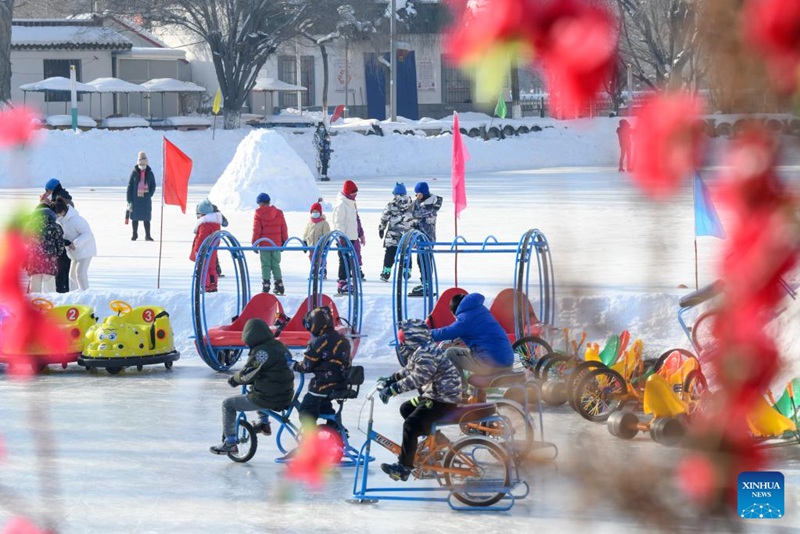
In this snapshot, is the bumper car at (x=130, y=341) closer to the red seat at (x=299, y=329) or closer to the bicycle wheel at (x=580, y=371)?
the red seat at (x=299, y=329)

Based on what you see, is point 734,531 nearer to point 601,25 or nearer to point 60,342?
point 601,25

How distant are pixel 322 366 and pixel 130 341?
413cm

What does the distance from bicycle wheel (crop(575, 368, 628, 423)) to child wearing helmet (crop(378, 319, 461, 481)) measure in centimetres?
198

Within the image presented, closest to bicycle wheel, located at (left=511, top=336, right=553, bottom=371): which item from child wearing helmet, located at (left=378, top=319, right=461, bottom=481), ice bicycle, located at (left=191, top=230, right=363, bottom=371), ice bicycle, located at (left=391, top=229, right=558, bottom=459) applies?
ice bicycle, located at (left=391, top=229, right=558, bottom=459)

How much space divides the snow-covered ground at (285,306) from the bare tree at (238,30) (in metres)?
10.2

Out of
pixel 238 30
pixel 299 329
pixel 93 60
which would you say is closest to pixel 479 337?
pixel 299 329

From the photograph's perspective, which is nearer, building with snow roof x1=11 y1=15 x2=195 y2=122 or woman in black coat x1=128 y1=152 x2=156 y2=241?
woman in black coat x1=128 y1=152 x2=156 y2=241

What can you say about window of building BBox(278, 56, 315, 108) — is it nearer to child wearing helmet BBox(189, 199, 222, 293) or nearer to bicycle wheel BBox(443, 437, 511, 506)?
child wearing helmet BBox(189, 199, 222, 293)

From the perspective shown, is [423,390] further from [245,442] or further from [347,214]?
[347,214]

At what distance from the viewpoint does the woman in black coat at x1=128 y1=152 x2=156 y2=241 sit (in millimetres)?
19117

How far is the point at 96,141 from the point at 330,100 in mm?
21509

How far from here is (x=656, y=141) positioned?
0.69 metres

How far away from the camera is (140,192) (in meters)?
19.2

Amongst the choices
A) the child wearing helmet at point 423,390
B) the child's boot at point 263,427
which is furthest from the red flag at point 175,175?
the child wearing helmet at point 423,390
